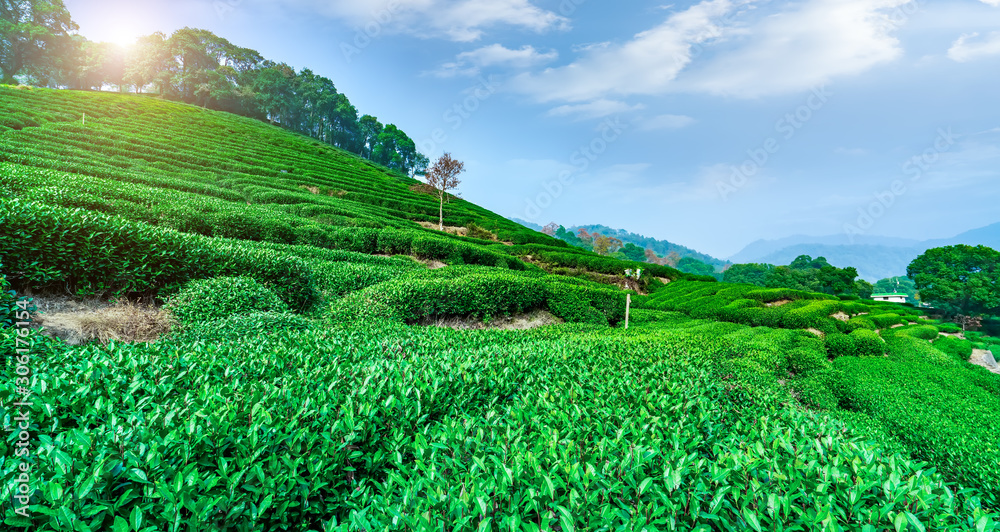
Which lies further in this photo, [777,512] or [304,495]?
[304,495]

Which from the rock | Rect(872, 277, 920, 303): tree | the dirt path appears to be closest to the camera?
the rock

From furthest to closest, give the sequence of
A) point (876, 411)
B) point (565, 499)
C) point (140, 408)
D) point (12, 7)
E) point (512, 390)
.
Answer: point (12, 7) < point (876, 411) < point (512, 390) < point (140, 408) < point (565, 499)

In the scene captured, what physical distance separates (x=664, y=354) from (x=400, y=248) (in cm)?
1717

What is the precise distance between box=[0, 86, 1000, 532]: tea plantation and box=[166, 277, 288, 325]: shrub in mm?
47

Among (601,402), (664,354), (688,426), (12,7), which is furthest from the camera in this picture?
(12,7)

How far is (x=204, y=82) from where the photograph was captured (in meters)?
62.2

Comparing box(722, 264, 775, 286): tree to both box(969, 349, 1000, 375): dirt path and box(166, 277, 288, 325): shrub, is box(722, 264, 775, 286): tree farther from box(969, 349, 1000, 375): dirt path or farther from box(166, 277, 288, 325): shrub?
box(166, 277, 288, 325): shrub

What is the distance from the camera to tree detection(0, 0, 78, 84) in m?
47.6

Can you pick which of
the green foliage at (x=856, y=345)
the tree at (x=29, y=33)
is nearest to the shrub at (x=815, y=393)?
the green foliage at (x=856, y=345)

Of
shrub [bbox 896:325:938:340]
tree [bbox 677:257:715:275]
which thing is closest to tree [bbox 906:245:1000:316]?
shrub [bbox 896:325:938:340]

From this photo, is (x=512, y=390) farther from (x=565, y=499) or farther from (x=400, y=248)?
(x=400, y=248)

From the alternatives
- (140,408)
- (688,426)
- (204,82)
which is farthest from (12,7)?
(688,426)

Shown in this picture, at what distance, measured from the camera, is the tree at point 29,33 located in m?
47.6

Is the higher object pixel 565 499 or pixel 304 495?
pixel 565 499
